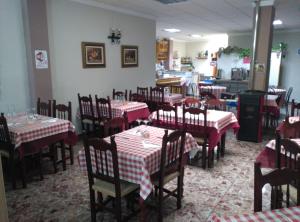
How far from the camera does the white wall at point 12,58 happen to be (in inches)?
155

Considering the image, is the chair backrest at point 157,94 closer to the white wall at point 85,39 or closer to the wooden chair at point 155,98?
the wooden chair at point 155,98

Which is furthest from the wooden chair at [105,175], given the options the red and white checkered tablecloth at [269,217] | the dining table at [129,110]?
the dining table at [129,110]

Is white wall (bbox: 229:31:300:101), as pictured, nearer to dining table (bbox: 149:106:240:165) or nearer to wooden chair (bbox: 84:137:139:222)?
dining table (bbox: 149:106:240:165)

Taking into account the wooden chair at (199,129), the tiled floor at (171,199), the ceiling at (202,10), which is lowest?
the tiled floor at (171,199)

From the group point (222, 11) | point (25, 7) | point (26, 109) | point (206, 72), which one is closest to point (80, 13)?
point (25, 7)

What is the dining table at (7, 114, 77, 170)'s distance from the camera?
302 centimetres

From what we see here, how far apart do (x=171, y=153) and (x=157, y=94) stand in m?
3.47

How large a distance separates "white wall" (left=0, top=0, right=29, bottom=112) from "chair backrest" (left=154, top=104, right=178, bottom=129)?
2300 mm

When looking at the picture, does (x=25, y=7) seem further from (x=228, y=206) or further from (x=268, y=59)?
(x=268, y=59)

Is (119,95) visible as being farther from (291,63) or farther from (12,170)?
(291,63)

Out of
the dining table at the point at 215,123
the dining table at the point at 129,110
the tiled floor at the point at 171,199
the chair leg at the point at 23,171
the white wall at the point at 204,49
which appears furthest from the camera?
the white wall at the point at 204,49

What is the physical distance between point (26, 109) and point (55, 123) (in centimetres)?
122

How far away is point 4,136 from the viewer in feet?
10.1

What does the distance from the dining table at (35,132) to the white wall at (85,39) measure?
1.23 meters
